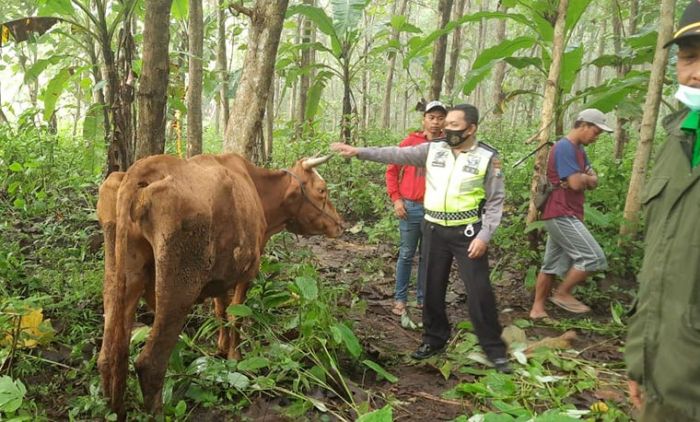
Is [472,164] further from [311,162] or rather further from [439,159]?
[311,162]

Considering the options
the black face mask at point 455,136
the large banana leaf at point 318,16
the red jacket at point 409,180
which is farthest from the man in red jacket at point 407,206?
the large banana leaf at point 318,16

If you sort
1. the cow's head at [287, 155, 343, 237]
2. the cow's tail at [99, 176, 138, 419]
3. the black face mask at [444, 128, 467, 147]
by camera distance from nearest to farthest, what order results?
the cow's tail at [99, 176, 138, 419]
the black face mask at [444, 128, 467, 147]
the cow's head at [287, 155, 343, 237]

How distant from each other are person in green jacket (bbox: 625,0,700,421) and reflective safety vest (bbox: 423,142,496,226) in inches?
81.6

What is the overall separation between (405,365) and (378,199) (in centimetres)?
416

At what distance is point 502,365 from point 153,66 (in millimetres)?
3737

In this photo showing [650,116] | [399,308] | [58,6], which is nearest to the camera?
[650,116]

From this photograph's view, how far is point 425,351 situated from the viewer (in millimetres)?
4332

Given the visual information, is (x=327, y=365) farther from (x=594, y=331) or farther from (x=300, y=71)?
(x=300, y=71)

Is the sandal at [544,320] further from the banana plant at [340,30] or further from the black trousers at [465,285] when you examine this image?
the banana plant at [340,30]

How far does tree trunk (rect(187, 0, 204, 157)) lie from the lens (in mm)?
6371

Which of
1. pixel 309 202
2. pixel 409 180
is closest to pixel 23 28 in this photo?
pixel 309 202

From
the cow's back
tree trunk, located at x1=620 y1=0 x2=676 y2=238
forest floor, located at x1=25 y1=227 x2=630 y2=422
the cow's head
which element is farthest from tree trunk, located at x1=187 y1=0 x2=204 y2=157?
tree trunk, located at x1=620 y1=0 x2=676 y2=238

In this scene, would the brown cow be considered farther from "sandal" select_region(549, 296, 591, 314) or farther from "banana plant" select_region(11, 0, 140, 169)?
"sandal" select_region(549, 296, 591, 314)

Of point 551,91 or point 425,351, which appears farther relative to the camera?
point 551,91
